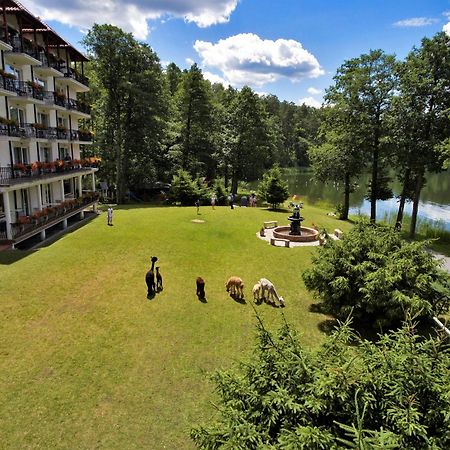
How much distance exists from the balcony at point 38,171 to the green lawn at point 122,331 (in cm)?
476

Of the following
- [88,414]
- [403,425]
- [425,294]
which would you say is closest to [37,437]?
[88,414]

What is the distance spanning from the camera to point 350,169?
124 ft

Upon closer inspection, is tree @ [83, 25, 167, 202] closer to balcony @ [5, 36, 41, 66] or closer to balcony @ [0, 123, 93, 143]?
balcony @ [0, 123, 93, 143]

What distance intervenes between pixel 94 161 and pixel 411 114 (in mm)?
28749

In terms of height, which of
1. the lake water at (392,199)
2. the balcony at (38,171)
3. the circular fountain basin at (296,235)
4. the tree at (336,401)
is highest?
the balcony at (38,171)

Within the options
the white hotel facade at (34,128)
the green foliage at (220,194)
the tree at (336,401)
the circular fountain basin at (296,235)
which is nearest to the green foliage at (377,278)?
the tree at (336,401)

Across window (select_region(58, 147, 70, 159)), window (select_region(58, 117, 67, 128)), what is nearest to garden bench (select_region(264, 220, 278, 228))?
window (select_region(58, 147, 70, 159))

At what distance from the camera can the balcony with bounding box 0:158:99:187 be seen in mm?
23812

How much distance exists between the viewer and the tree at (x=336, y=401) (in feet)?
16.5

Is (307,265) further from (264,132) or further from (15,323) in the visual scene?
(264,132)

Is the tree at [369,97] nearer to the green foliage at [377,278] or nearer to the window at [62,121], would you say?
the green foliage at [377,278]

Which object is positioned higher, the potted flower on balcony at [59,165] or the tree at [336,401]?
the potted flower on balcony at [59,165]

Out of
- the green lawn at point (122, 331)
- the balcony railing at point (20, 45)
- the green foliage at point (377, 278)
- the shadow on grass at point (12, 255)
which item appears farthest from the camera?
the balcony railing at point (20, 45)

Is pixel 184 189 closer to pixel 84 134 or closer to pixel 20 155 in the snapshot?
pixel 84 134
